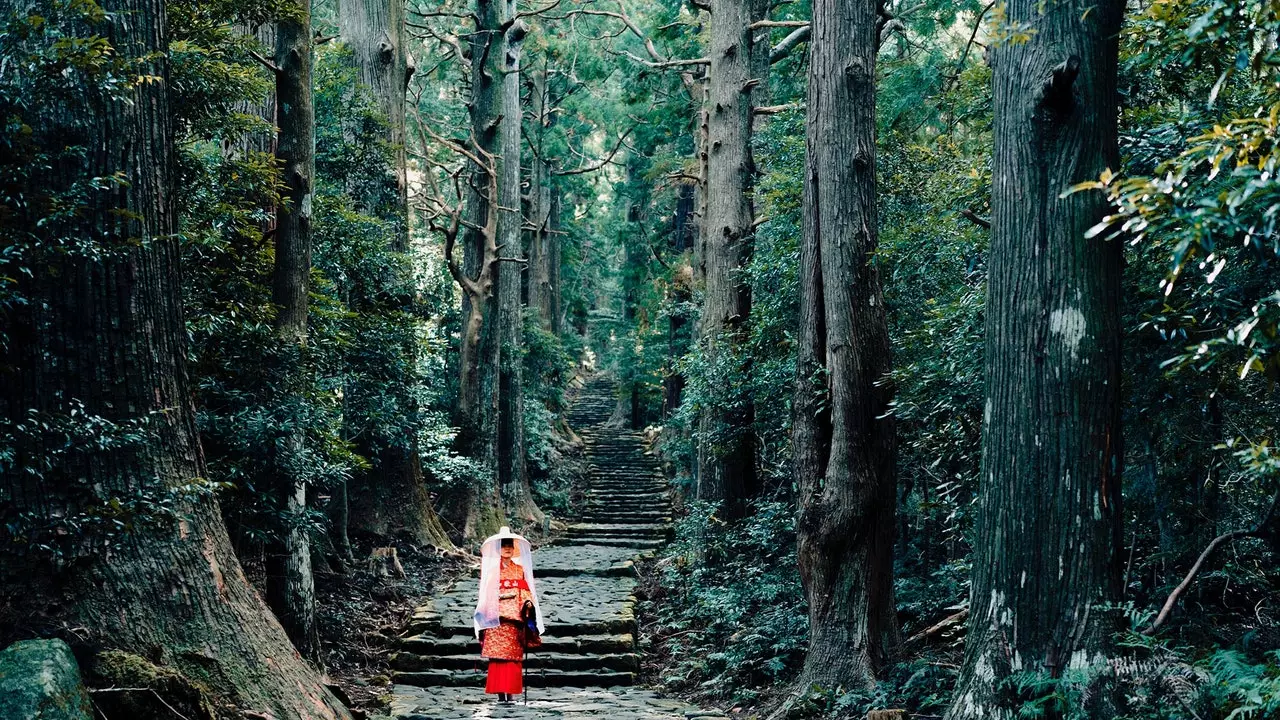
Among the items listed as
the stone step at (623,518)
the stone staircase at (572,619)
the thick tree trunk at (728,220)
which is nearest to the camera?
the stone staircase at (572,619)

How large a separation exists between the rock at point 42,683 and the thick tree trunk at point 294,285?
12.1 ft

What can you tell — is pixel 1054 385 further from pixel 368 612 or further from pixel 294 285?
pixel 368 612

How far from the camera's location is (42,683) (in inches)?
153

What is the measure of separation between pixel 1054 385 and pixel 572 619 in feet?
26.0

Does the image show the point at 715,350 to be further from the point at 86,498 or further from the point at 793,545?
the point at 86,498

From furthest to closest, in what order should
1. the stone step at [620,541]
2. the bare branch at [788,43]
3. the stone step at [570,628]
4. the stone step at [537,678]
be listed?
the stone step at [620,541] → the bare branch at [788,43] → the stone step at [570,628] → the stone step at [537,678]

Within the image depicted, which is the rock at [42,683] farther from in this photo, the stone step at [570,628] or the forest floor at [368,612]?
the stone step at [570,628]

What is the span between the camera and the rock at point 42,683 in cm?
378

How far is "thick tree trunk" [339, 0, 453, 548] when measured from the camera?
1395cm

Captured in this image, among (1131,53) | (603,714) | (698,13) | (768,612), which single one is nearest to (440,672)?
(603,714)

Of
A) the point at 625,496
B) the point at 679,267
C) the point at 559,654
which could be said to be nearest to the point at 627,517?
the point at 625,496

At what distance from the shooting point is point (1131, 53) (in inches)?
251

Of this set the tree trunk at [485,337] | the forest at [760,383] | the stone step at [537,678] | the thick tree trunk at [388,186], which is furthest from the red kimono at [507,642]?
the tree trunk at [485,337]

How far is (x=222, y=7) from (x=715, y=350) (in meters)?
7.22
